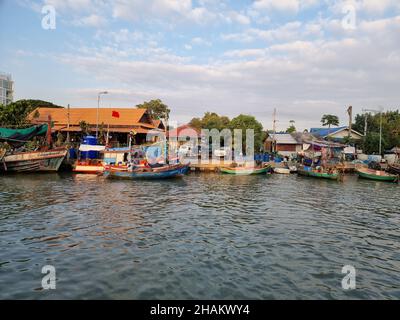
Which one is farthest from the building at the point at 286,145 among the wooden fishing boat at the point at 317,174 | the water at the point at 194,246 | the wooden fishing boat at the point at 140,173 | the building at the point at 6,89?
the building at the point at 6,89

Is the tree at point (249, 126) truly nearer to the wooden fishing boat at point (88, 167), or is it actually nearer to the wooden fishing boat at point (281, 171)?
the wooden fishing boat at point (281, 171)

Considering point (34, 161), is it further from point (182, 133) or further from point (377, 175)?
point (377, 175)

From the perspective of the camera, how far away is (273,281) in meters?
9.05

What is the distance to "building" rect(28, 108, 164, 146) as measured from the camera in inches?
1720

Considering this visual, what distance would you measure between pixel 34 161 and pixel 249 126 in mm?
35044

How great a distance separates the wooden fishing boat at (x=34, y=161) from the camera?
32812mm

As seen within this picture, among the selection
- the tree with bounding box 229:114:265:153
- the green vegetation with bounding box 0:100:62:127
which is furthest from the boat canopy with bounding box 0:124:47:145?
the tree with bounding box 229:114:265:153

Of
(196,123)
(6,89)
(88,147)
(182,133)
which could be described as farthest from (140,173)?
(6,89)

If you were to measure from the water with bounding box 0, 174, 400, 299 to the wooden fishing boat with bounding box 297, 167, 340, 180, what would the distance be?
501 inches

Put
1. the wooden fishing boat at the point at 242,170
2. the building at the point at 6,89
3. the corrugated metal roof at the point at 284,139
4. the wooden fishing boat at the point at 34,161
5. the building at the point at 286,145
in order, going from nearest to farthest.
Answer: the wooden fishing boat at the point at 34,161
the wooden fishing boat at the point at 242,170
the building at the point at 286,145
the corrugated metal roof at the point at 284,139
the building at the point at 6,89

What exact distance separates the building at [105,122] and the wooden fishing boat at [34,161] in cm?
816

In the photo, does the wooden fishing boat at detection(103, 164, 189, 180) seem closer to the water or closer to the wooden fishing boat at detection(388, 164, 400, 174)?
the water
